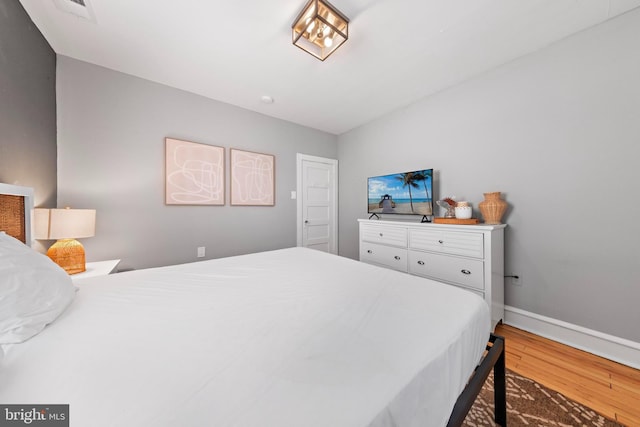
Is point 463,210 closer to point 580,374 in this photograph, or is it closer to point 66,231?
point 580,374

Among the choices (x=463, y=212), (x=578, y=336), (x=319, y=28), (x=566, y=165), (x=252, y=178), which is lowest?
(x=578, y=336)

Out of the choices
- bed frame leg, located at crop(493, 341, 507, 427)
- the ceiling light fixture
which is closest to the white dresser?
bed frame leg, located at crop(493, 341, 507, 427)

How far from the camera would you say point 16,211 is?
132 cm

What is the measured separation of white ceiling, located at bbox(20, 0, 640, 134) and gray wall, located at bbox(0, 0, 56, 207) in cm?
20

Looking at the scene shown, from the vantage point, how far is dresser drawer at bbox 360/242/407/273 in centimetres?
246

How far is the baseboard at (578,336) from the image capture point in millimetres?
1524

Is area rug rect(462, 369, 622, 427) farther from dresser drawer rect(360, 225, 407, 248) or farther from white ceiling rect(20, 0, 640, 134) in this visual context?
white ceiling rect(20, 0, 640, 134)

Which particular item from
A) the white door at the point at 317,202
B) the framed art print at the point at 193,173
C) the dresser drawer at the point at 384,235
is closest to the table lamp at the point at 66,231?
the framed art print at the point at 193,173

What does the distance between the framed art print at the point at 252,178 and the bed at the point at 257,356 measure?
1.86 metres

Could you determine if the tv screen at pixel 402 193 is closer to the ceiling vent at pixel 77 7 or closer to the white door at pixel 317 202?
the white door at pixel 317 202

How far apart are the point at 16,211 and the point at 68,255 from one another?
440mm

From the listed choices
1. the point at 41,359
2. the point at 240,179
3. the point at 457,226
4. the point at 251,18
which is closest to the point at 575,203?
the point at 457,226

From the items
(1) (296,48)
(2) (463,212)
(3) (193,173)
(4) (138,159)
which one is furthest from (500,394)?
(4) (138,159)

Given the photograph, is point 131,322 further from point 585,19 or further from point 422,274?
point 585,19
